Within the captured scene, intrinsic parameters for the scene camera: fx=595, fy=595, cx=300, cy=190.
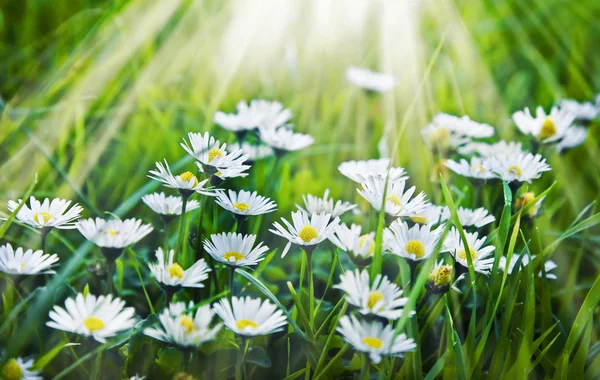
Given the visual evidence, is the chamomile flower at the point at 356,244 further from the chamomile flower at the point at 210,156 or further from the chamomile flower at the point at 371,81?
the chamomile flower at the point at 371,81

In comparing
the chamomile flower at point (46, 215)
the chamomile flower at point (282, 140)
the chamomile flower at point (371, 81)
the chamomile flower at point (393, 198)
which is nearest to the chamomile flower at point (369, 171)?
the chamomile flower at point (393, 198)

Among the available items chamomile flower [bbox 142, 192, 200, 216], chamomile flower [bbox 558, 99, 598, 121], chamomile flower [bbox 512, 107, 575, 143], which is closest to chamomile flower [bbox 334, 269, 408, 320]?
chamomile flower [bbox 142, 192, 200, 216]

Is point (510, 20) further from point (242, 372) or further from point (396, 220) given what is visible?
point (242, 372)

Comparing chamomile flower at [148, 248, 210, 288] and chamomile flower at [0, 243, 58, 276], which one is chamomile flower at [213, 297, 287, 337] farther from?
chamomile flower at [0, 243, 58, 276]

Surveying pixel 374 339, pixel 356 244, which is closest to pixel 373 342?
pixel 374 339

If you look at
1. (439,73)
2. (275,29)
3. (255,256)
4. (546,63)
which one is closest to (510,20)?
(546,63)

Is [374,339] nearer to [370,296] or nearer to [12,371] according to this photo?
[370,296]
